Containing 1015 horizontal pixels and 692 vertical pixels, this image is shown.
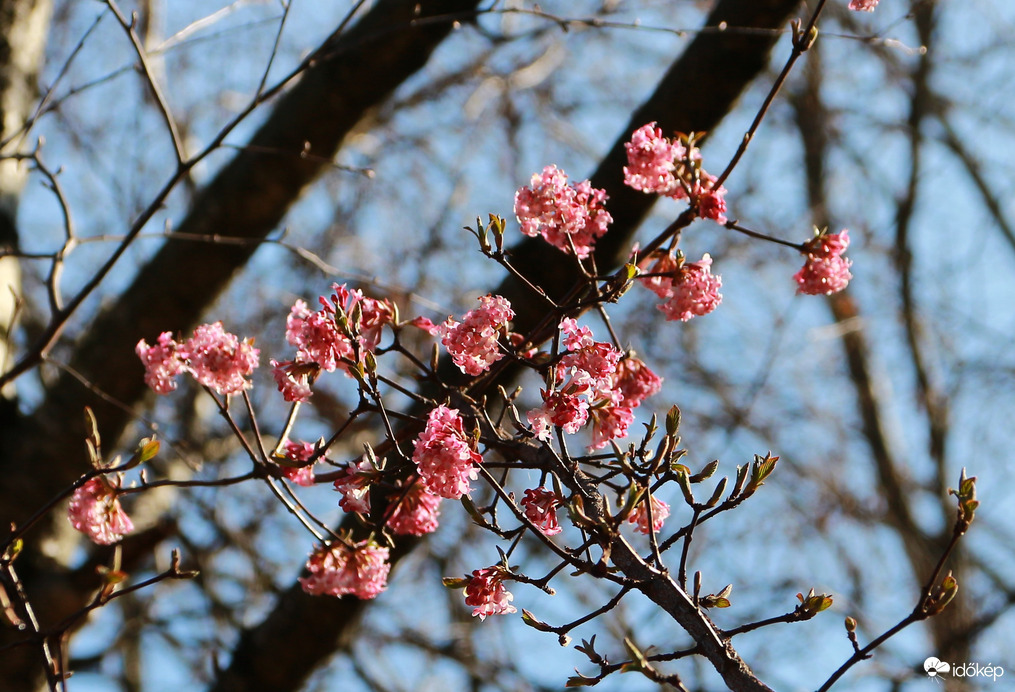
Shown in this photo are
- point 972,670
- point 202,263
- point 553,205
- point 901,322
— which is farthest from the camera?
point 901,322

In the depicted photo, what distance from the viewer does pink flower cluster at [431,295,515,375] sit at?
1334mm

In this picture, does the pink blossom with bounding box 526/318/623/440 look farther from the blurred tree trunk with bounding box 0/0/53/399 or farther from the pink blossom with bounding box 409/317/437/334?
the blurred tree trunk with bounding box 0/0/53/399

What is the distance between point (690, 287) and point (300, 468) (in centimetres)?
78

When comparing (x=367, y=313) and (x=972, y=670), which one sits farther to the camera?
(x=972, y=670)

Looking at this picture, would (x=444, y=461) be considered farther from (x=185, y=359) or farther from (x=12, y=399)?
(x=12, y=399)

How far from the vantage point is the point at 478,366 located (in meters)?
1.37

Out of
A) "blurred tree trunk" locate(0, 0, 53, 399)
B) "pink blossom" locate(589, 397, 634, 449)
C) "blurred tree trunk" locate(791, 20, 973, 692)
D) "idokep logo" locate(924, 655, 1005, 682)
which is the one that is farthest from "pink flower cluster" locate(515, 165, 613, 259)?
"blurred tree trunk" locate(791, 20, 973, 692)

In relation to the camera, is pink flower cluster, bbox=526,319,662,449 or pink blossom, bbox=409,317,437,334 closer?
pink flower cluster, bbox=526,319,662,449

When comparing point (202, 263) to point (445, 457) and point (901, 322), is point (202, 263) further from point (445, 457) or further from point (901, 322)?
point (901, 322)

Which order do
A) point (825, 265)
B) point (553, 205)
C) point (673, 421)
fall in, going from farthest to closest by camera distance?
point (825, 265)
point (553, 205)
point (673, 421)

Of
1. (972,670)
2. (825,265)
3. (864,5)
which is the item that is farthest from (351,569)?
(972,670)

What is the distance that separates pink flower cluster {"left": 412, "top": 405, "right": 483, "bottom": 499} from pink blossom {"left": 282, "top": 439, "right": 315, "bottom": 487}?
0.31m

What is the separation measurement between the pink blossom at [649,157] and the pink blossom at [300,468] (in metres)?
0.80

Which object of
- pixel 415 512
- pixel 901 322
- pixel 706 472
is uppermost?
pixel 901 322
